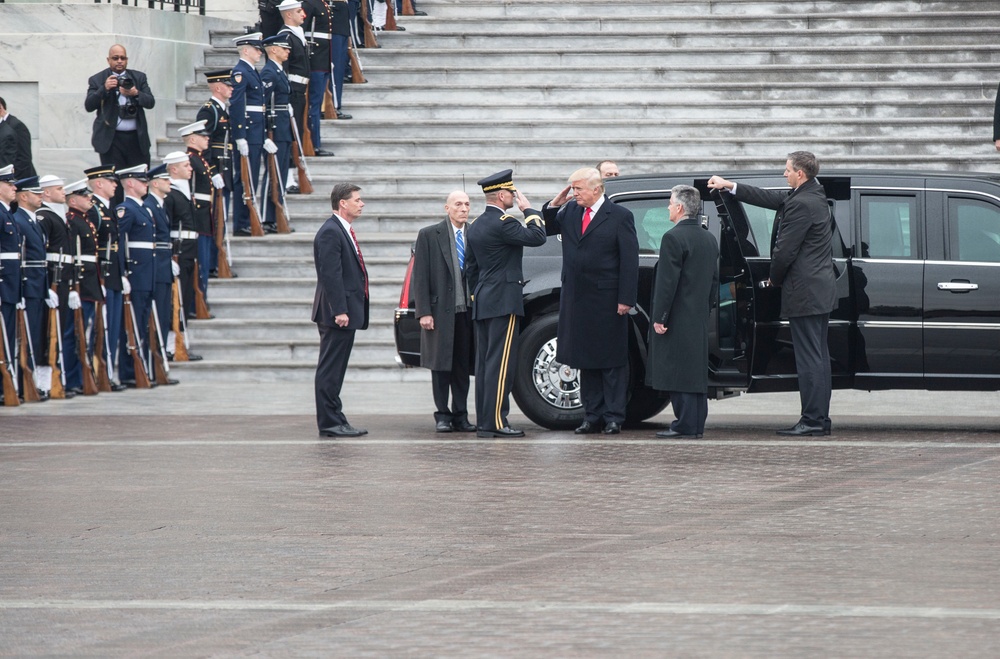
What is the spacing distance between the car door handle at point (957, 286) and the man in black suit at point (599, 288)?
217 cm

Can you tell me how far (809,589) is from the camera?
23.0 feet

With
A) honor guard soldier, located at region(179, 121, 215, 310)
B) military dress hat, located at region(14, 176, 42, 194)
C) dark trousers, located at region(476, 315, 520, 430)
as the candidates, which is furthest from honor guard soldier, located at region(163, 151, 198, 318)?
dark trousers, located at region(476, 315, 520, 430)

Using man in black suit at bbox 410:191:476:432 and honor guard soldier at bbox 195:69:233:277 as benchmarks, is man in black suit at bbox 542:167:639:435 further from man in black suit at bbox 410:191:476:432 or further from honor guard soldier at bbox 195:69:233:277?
honor guard soldier at bbox 195:69:233:277

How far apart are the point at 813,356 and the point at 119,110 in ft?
32.3

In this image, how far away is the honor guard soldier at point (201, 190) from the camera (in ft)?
58.6

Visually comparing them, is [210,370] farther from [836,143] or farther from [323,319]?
[836,143]

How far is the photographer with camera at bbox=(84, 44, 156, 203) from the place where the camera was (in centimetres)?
1900

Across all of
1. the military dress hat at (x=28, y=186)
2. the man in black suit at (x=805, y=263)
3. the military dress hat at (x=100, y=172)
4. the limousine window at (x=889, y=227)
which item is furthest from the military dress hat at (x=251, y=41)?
the limousine window at (x=889, y=227)

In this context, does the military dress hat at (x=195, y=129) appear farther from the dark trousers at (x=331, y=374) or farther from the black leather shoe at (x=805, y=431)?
the black leather shoe at (x=805, y=431)

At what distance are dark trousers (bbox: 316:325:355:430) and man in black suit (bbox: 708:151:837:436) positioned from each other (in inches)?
117

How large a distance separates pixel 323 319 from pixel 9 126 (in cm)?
660

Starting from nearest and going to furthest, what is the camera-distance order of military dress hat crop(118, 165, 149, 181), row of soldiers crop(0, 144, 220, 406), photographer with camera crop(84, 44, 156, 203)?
row of soldiers crop(0, 144, 220, 406) < military dress hat crop(118, 165, 149, 181) < photographer with camera crop(84, 44, 156, 203)

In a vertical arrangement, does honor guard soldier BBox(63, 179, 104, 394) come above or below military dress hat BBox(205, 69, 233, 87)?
below

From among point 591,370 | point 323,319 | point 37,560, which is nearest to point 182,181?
point 323,319
